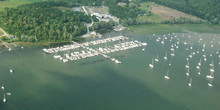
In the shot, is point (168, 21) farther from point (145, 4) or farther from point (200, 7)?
point (145, 4)

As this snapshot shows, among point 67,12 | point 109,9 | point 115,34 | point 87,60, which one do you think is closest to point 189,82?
point 87,60

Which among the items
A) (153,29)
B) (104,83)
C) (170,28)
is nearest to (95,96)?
(104,83)

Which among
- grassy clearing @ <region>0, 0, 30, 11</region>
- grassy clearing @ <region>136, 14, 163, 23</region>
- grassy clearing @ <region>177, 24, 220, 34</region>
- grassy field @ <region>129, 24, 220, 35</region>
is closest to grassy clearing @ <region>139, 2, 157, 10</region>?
grassy clearing @ <region>136, 14, 163, 23</region>

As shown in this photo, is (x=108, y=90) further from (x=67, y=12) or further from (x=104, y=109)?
(x=67, y=12)

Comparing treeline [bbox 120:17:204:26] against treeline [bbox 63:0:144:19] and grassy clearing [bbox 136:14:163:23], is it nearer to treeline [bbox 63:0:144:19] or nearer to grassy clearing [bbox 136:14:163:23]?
grassy clearing [bbox 136:14:163:23]

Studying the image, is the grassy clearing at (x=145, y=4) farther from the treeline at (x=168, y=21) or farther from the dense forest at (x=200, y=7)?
the treeline at (x=168, y=21)
